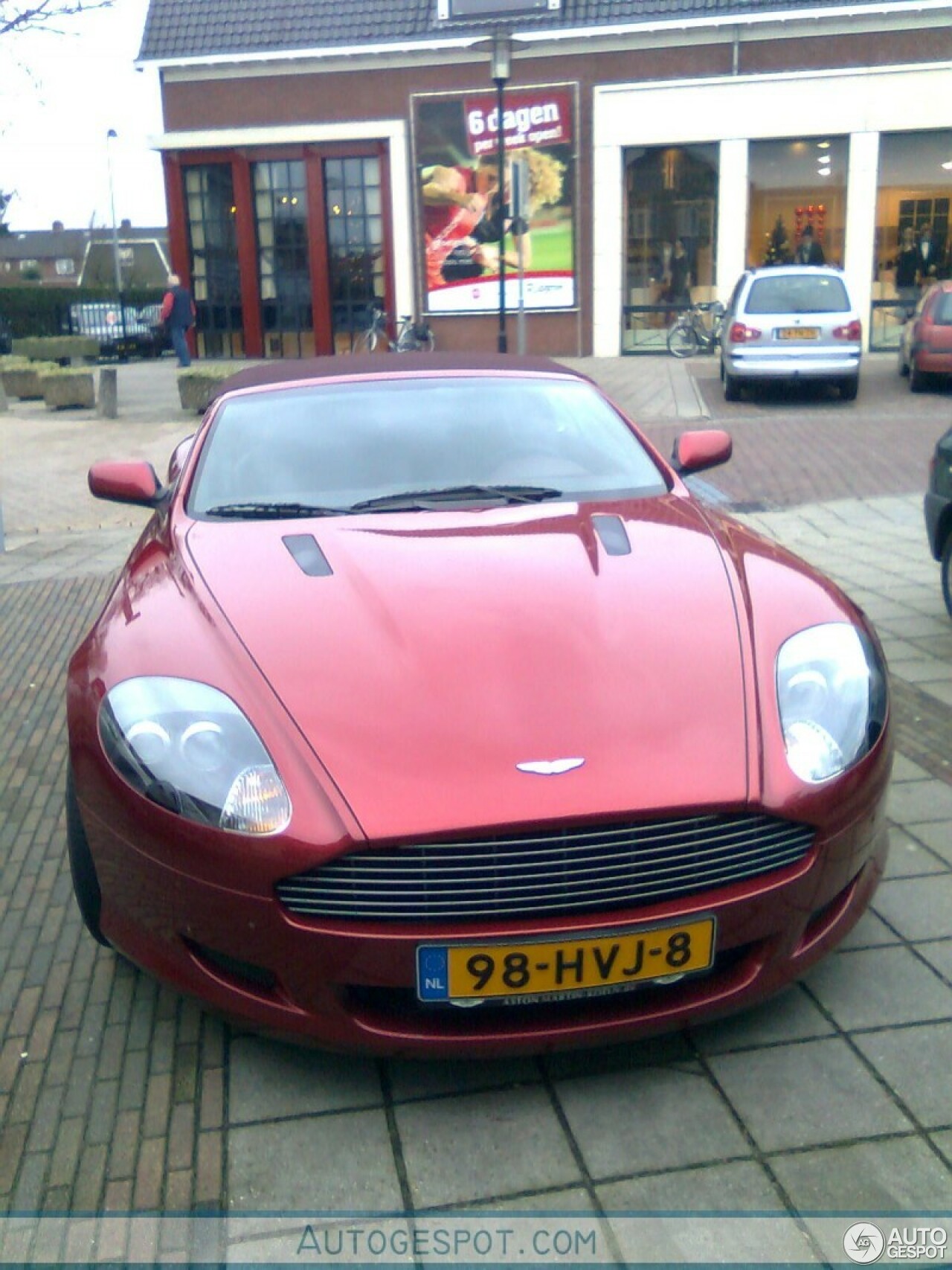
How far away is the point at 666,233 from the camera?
22.4 m

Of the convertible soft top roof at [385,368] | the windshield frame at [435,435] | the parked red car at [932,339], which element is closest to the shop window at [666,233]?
the parked red car at [932,339]

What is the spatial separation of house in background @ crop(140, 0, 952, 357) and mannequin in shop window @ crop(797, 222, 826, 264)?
0.12 m

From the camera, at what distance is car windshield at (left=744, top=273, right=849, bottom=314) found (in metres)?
15.1

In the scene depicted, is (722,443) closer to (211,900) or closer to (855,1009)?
(855,1009)

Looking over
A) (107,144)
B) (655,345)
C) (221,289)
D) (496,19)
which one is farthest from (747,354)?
(107,144)

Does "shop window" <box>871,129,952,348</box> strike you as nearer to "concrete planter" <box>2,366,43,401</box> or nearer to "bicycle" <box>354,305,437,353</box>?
"bicycle" <box>354,305,437,353</box>

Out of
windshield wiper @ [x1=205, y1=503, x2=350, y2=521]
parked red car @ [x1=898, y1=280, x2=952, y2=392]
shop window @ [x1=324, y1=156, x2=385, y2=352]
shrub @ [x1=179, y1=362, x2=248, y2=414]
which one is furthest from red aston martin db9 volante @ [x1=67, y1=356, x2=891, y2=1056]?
shop window @ [x1=324, y1=156, x2=385, y2=352]

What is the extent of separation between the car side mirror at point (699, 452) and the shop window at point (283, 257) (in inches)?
783

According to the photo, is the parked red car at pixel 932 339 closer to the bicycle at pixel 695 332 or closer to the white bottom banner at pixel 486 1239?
the bicycle at pixel 695 332

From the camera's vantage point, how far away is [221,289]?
2439cm

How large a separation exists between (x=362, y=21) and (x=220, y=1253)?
77.2ft

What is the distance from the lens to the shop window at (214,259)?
77.5ft

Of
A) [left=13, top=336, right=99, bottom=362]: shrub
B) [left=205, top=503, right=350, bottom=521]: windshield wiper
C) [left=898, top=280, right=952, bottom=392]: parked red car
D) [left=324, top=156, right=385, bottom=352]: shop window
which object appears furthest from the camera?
[left=13, top=336, right=99, bottom=362]: shrub

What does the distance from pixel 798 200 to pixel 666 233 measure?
2.33 metres
